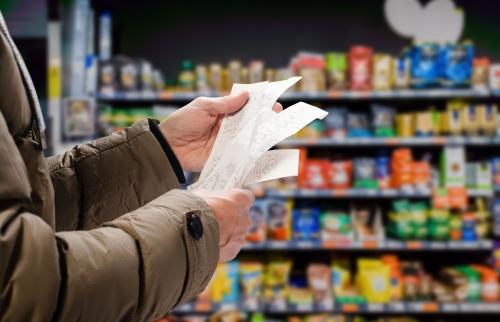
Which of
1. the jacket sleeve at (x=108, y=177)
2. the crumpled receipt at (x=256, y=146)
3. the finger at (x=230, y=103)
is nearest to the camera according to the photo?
the crumpled receipt at (x=256, y=146)

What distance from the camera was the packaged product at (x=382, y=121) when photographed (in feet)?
11.2

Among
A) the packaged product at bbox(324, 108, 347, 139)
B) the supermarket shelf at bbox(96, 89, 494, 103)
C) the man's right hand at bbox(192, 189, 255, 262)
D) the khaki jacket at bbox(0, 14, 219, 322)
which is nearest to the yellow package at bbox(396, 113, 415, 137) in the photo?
the supermarket shelf at bbox(96, 89, 494, 103)

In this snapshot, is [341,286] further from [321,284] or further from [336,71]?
[336,71]

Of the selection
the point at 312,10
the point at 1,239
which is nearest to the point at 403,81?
the point at 312,10

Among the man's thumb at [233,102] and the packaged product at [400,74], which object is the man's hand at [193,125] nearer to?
the man's thumb at [233,102]

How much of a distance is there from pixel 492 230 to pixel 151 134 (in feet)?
9.45

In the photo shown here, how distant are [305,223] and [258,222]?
12.2 inches

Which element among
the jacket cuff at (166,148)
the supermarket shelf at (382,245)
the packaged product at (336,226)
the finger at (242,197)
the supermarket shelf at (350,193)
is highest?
the jacket cuff at (166,148)

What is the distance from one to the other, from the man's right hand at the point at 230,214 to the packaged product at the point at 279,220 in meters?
2.46

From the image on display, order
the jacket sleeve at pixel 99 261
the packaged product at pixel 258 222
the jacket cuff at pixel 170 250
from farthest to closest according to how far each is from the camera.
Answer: the packaged product at pixel 258 222 < the jacket cuff at pixel 170 250 < the jacket sleeve at pixel 99 261

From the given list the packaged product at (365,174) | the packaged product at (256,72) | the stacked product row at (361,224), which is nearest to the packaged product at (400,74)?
the packaged product at (365,174)

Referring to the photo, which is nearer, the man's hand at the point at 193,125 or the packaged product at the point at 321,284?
the man's hand at the point at 193,125

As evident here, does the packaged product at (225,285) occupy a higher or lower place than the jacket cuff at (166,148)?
lower

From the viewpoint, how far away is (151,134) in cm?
125
